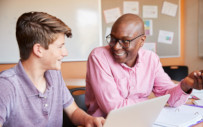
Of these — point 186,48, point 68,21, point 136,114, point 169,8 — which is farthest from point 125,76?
point 186,48

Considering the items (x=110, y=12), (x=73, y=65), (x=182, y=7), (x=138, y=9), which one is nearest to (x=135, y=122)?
(x=73, y=65)

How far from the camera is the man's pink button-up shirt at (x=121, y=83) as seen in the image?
1194 millimetres

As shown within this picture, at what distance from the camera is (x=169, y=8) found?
3357 mm

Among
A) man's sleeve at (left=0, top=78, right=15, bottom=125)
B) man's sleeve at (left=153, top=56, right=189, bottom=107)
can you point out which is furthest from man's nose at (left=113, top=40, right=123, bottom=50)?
man's sleeve at (left=0, top=78, right=15, bottom=125)

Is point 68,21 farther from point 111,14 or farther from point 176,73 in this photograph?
point 176,73

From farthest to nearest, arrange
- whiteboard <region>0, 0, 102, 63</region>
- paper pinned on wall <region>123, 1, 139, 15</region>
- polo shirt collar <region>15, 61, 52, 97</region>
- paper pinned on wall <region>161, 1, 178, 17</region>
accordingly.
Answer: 1. paper pinned on wall <region>161, 1, 178, 17</region>
2. paper pinned on wall <region>123, 1, 139, 15</region>
3. whiteboard <region>0, 0, 102, 63</region>
4. polo shirt collar <region>15, 61, 52, 97</region>

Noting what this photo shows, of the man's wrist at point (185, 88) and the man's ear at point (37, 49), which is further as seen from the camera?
the man's wrist at point (185, 88)

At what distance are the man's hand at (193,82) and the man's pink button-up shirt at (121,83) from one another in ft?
0.11

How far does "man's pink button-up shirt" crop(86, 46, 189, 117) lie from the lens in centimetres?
119

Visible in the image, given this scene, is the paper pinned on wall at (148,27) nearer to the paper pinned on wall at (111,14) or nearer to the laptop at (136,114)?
the paper pinned on wall at (111,14)

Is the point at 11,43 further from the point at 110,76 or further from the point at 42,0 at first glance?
the point at 110,76


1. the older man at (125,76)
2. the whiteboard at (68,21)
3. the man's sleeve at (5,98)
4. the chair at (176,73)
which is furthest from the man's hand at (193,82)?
the whiteboard at (68,21)

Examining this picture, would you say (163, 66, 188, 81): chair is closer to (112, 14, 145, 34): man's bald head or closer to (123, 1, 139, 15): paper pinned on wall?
(123, 1, 139, 15): paper pinned on wall

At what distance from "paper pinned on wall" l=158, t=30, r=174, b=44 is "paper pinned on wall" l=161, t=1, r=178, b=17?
0.31 m
